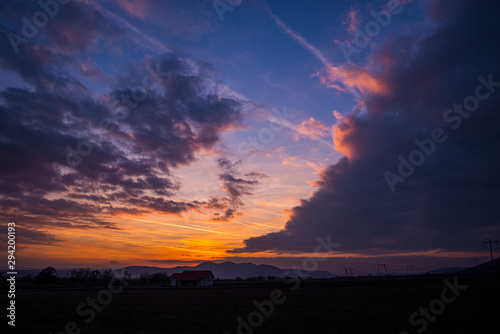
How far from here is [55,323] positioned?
2170 cm

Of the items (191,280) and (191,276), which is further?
(191,276)

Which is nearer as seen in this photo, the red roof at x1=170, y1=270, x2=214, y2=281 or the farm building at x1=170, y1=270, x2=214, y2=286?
the farm building at x1=170, y1=270, x2=214, y2=286

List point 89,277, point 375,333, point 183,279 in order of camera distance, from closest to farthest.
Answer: point 375,333, point 183,279, point 89,277

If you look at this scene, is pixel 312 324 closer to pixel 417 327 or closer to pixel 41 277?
pixel 417 327

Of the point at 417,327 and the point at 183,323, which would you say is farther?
the point at 183,323

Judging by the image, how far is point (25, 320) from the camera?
2298cm

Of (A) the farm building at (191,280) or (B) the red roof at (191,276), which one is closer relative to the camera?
(A) the farm building at (191,280)

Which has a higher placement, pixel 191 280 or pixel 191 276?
pixel 191 276

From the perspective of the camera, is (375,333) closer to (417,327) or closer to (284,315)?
(417,327)

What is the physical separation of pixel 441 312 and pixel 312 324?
1138cm

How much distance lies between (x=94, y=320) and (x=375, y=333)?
21.6 meters

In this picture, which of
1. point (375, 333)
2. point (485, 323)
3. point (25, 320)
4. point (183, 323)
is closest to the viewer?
point (375, 333)

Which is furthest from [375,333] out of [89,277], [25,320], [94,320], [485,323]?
[89,277]

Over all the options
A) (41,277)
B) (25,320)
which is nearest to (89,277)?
(41,277)
